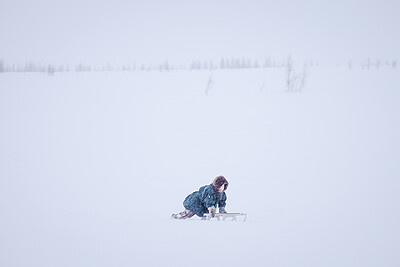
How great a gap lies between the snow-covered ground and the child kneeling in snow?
0.87 ft

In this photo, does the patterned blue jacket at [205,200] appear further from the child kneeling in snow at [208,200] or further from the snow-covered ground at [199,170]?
the snow-covered ground at [199,170]

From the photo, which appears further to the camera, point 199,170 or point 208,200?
point 199,170

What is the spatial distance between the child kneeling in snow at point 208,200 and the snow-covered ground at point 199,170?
266 millimetres

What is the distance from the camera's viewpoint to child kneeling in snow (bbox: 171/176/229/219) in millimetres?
5051

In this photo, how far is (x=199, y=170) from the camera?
8.62 m

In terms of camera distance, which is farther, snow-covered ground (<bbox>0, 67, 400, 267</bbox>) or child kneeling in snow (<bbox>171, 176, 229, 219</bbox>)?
child kneeling in snow (<bbox>171, 176, 229, 219</bbox>)

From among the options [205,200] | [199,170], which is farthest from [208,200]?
[199,170]

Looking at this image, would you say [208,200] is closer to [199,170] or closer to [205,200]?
[205,200]

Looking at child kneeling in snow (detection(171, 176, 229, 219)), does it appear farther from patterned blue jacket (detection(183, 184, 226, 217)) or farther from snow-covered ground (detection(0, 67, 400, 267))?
snow-covered ground (detection(0, 67, 400, 267))

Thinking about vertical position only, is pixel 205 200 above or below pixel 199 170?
above

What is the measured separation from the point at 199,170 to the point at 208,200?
11.5ft

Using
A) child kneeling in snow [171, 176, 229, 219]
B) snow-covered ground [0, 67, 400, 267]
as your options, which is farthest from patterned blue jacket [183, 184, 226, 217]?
snow-covered ground [0, 67, 400, 267]

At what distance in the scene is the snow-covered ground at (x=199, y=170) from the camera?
404 centimetres

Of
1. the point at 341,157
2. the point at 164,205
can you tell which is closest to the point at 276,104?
the point at 341,157
